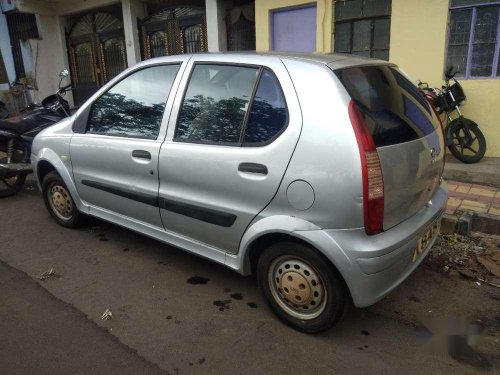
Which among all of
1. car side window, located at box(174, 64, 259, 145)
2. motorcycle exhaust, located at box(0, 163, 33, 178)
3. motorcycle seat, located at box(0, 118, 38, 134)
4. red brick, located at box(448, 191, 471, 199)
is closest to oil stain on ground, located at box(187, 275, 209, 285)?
car side window, located at box(174, 64, 259, 145)

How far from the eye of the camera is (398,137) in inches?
92.9

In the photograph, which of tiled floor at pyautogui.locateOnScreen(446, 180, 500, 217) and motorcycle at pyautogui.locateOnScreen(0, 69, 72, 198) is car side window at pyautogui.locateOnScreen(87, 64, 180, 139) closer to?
motorcycle at pyautogui.locateOnScreen(0, 69, 72, 198)

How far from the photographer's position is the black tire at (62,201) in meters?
4.12

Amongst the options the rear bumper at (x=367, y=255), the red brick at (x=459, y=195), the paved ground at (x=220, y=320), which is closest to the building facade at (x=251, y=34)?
the red brick at (x=459, y=195)

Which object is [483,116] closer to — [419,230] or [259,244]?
[419,230]

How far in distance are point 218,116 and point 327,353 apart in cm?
162

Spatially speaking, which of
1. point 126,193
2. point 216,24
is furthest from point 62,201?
point 216,24

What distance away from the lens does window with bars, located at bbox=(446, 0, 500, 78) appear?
17.9ft

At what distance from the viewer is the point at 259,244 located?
266 centimetres

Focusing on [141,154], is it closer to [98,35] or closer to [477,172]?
[477,172]

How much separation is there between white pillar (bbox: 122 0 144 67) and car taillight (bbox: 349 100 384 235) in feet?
30.1

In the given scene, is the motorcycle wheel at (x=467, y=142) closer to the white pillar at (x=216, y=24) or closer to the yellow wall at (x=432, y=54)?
the yellow wall at (x=432, y=54)

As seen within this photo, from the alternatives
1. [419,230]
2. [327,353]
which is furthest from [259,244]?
[419,230]

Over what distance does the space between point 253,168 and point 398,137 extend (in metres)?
0.85
